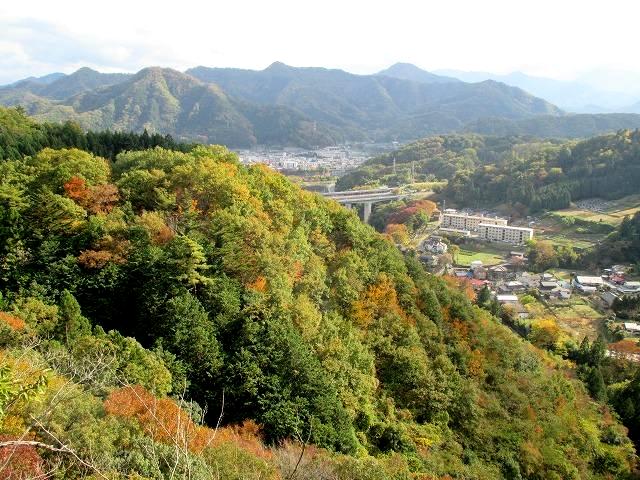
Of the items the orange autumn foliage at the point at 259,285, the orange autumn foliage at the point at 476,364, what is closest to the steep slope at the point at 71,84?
the orange autumn foliage at the point at 259,285

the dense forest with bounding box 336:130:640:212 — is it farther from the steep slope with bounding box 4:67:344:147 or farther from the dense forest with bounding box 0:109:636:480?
the steep slope with bounding box 4:67:344:147

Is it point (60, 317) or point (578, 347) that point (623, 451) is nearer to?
point (578, 347)

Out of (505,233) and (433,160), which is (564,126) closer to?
(433,160)

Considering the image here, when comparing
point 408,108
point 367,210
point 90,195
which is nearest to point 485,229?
point 367,210

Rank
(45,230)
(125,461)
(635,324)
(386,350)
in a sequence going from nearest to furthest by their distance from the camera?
(125,461), (45,230), (386,350), (635,324)

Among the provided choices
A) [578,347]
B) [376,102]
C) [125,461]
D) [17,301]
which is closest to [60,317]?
[17,301]
